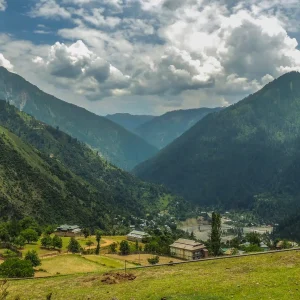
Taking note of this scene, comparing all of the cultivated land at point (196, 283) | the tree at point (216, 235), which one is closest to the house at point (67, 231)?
the tree at point (216, 235)

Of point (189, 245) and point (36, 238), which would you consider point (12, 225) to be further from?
point (189, 245)

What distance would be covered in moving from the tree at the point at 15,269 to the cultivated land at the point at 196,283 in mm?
13020

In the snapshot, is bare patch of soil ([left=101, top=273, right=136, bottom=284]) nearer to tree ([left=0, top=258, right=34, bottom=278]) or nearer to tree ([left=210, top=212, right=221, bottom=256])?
tree ([left=0, top=258, right=34, bottom=278])

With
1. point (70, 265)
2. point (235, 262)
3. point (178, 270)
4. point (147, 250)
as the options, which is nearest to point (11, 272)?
point (70, 265)

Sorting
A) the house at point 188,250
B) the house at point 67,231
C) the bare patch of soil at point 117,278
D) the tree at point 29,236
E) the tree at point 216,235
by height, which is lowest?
the house at point 67,231

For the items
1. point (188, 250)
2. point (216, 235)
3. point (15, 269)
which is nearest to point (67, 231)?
point (188, 250)

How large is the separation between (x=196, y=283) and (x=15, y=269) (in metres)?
38.2

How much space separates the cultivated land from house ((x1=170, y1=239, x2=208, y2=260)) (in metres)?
81.0

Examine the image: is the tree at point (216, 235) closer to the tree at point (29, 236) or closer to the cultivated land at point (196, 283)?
the cultivated land at point (196, 283)

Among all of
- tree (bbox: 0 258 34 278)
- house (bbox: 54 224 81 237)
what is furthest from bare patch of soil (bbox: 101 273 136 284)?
house (bbox: 54 224 81 237)

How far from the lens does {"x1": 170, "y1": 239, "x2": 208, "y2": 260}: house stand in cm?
12581

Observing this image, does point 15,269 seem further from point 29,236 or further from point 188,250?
point 188,250

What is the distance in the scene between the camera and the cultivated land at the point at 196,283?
108 ft

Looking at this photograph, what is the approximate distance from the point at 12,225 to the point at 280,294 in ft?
422
